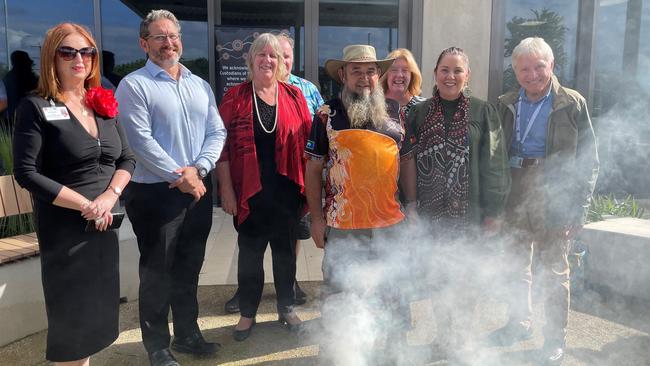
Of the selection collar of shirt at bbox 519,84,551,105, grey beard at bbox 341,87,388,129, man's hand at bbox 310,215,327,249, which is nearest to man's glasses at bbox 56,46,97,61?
grey beard at bbox 341,87,388,129

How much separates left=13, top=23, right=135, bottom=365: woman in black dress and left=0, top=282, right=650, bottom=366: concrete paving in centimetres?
82

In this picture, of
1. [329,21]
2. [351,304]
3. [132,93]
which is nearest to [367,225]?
[351,304]

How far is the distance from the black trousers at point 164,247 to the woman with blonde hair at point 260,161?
23 centimetres

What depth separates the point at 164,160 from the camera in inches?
101

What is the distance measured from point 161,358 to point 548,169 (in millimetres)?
2549

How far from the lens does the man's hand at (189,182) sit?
2.62 m

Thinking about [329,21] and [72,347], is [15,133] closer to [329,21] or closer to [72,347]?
[72,347]

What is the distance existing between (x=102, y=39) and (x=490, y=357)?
6.79m

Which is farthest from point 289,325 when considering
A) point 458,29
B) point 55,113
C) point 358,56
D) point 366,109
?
point 458,29

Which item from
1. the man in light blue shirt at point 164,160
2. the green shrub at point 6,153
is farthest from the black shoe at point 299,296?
the green shrub at point 6,153

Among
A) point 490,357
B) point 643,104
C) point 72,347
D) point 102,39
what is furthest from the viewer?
point 102,39

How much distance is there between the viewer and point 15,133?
6.81 ft

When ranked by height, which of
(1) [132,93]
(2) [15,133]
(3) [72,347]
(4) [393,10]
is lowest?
(3) [72,347]

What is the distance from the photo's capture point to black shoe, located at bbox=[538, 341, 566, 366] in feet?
9.27
